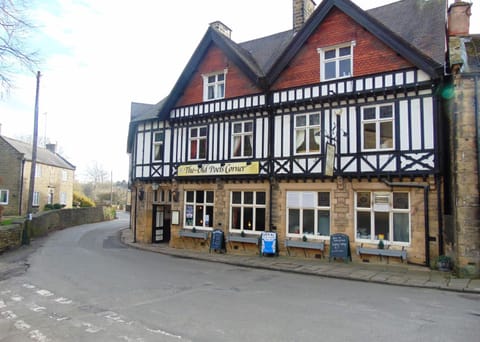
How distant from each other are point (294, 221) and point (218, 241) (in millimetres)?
3808

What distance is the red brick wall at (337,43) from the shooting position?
1367 centimetres

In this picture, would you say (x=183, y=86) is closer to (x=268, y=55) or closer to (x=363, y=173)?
(x=268, y=55)

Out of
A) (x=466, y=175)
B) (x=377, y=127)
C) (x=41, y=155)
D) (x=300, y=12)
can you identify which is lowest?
(x=466, y=175)

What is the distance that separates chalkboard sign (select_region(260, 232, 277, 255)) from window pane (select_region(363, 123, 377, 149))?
5257mm

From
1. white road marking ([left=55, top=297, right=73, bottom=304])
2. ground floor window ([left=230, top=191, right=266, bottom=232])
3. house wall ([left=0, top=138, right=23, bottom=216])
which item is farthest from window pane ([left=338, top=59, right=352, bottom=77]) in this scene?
house wall ([left=0, top=138, right=23, bottom=216])

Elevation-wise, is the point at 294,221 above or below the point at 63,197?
below

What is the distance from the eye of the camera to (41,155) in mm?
40406

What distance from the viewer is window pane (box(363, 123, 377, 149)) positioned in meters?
13.7

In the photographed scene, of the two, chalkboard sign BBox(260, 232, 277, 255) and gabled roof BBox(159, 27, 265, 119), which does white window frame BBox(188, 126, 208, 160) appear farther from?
chalkboard sign BBox(260, 232, 277, 255)

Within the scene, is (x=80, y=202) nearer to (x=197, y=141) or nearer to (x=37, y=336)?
(x=197, y=141)

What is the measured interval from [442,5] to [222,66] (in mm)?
9889

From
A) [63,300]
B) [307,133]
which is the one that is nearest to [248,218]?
[307,133]

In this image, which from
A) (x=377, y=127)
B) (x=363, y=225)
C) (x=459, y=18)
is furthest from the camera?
(x=363, y=225)

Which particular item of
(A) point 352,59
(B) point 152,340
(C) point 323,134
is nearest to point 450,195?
(C) point 323,134
